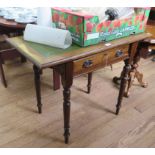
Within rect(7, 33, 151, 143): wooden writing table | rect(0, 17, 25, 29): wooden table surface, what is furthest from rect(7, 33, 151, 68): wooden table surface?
rect(0, 17, 25, 29): wooden table surface

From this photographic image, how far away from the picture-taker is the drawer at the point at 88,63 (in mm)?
980

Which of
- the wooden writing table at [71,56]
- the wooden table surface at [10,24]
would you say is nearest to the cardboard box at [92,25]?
the wooden writing table at [71,56]

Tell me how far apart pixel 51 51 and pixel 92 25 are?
0.26 m

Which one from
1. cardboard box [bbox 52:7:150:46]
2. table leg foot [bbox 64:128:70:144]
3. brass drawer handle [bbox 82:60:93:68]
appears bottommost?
table leg foot [bbox 64:128:70:144]

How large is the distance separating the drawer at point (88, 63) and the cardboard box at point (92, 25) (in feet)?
0.27

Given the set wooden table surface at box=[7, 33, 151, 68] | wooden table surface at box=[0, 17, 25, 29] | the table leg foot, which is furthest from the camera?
wooden table surface at box=[0, 17, 25, 29]

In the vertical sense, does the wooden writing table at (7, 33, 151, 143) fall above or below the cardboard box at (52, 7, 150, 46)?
below

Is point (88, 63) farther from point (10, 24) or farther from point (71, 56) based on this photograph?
point (10, 24)

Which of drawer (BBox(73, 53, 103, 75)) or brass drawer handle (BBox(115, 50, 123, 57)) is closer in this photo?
A: drawer (BBox(73, 53, 103, 75))

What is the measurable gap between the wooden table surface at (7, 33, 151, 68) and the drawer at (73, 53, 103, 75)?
5 cm

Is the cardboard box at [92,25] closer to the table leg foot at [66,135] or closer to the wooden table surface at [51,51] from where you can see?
the wooden table surface at [51,51]

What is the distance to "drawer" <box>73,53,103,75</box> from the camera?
0.98 metres

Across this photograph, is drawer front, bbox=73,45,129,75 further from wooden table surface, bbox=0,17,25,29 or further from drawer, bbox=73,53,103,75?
wooden table surface, bbox=0,17,25,29

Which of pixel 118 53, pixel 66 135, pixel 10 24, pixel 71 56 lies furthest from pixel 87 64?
pixel 10 24
